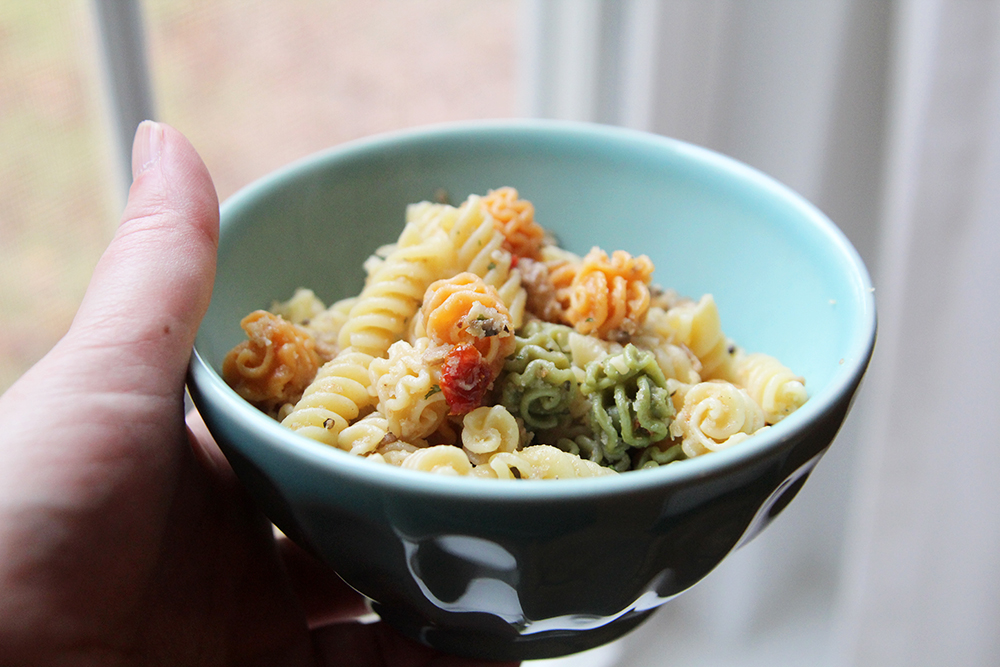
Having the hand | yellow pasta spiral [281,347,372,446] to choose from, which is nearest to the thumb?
the hand

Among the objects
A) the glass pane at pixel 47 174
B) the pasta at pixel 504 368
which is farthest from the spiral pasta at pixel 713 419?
the glass pane at pixel 47 174

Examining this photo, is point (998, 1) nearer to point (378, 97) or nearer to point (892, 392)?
point (892, 392)

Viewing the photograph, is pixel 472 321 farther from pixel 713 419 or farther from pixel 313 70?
pixel 313 70

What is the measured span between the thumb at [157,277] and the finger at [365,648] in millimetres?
438

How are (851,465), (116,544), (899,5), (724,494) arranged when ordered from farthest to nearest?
(851,465)
(899,5)
(116,544)
(724,494)

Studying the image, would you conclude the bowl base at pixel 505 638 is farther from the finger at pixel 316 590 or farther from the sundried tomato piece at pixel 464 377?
the finger at pixel 316 590

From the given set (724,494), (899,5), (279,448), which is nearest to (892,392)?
(899,5)

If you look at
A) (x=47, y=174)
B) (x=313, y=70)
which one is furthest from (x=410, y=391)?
(x=313, y=70)

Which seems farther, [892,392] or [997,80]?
[892,392]

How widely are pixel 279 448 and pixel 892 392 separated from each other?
103cm

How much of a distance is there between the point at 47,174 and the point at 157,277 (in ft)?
1.87

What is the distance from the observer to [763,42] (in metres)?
1.26

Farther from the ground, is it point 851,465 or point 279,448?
point 279,448

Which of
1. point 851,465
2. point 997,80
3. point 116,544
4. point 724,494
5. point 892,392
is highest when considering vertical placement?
point 997,80
